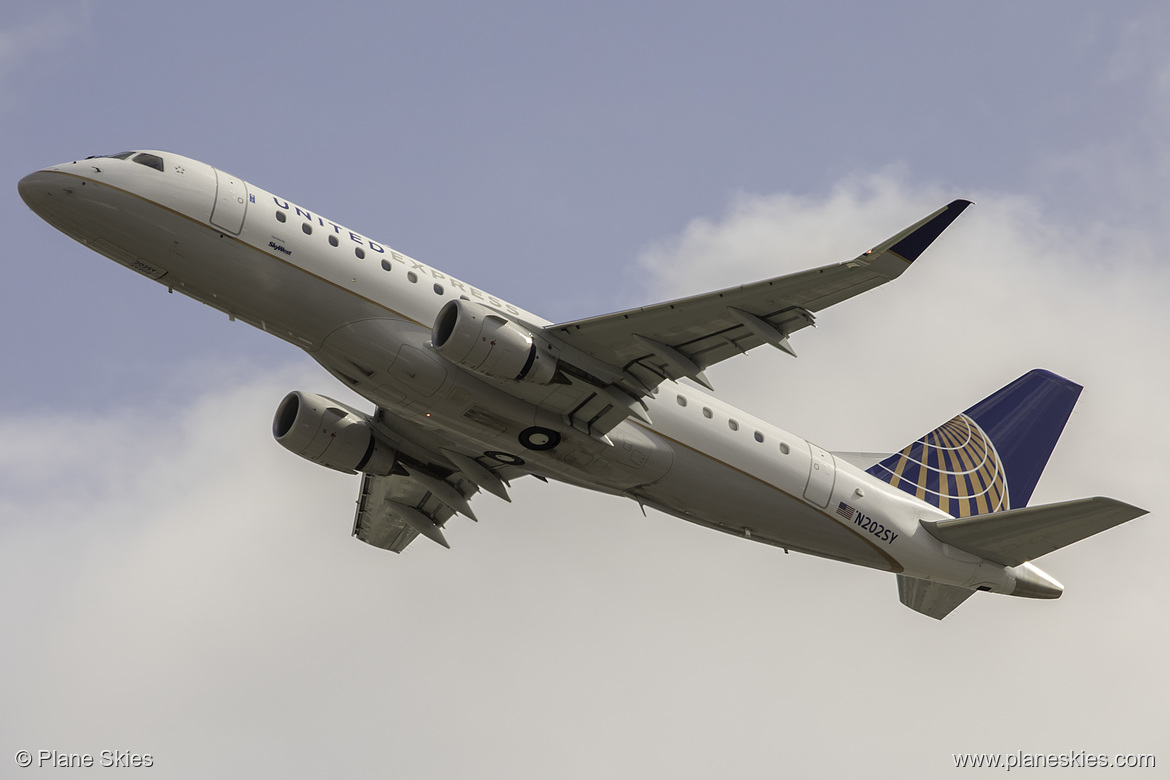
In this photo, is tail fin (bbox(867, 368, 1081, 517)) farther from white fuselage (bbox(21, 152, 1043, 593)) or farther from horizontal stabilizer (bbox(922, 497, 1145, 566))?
white fuselage (bbox(21, 152, 1043, 593))

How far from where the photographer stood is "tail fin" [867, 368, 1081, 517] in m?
32.1

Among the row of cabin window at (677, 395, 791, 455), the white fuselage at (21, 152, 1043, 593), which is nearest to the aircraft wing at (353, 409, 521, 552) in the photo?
the white fuselage at (21, 152, 1043, 593)

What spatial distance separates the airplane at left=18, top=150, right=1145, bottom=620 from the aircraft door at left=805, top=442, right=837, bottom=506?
0.13 feet

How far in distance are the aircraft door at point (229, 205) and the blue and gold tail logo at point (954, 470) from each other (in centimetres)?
1694

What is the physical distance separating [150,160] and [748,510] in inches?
600

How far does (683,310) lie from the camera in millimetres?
24562

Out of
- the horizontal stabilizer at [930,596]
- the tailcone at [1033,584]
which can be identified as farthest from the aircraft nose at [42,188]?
the tailcone at [1033,584]

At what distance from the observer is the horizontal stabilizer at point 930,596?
1257 inches

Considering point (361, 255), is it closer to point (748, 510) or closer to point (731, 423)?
point (731, 423)

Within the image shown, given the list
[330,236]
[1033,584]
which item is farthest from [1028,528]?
[330,236]

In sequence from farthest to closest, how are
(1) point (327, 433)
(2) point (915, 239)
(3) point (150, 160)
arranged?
1. (1) point (327, 433)
2. (3) point (150, 160)
3. (2) point (915, 239)

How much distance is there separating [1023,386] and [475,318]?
18513 millimetres

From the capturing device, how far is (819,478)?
29.0 meters

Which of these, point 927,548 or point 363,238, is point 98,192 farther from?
point 927,548
